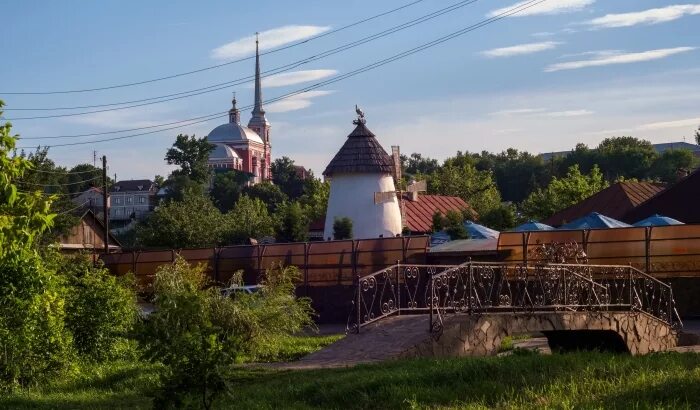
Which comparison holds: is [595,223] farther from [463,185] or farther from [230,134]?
[230,134]

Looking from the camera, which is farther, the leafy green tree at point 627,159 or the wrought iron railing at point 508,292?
the leafy green tree at point 627,159

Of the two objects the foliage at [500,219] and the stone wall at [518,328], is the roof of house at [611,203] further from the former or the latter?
the stone wall at [518,328]

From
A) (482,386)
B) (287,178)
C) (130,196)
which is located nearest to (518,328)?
(482,386)

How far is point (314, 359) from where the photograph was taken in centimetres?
1797

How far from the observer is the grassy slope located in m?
11.3

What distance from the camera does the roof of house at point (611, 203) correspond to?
50.1 metres

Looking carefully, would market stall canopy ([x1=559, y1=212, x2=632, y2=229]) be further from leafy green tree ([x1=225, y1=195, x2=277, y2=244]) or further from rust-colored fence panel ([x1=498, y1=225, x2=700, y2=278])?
leafy green tree ([x1=225, y1=195, x2=277, y2=244])

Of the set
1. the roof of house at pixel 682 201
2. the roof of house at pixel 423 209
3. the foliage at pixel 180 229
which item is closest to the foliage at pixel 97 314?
the roof of house at pixel 682 201

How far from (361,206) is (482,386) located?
137 ft

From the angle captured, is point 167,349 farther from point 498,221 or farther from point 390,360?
point 498,221

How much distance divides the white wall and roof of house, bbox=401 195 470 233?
5531mm

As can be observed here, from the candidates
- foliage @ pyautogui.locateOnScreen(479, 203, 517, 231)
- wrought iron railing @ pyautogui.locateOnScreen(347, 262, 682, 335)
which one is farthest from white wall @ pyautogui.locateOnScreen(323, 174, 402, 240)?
wrought iron railing @ pyautogui.locateOnScreen(347, 262, 682, 335)

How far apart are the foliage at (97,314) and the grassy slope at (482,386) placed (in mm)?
4070

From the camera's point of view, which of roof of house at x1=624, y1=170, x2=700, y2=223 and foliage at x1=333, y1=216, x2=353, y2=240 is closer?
roof of house at x1=624, y1=170, x2=700, y2=223
